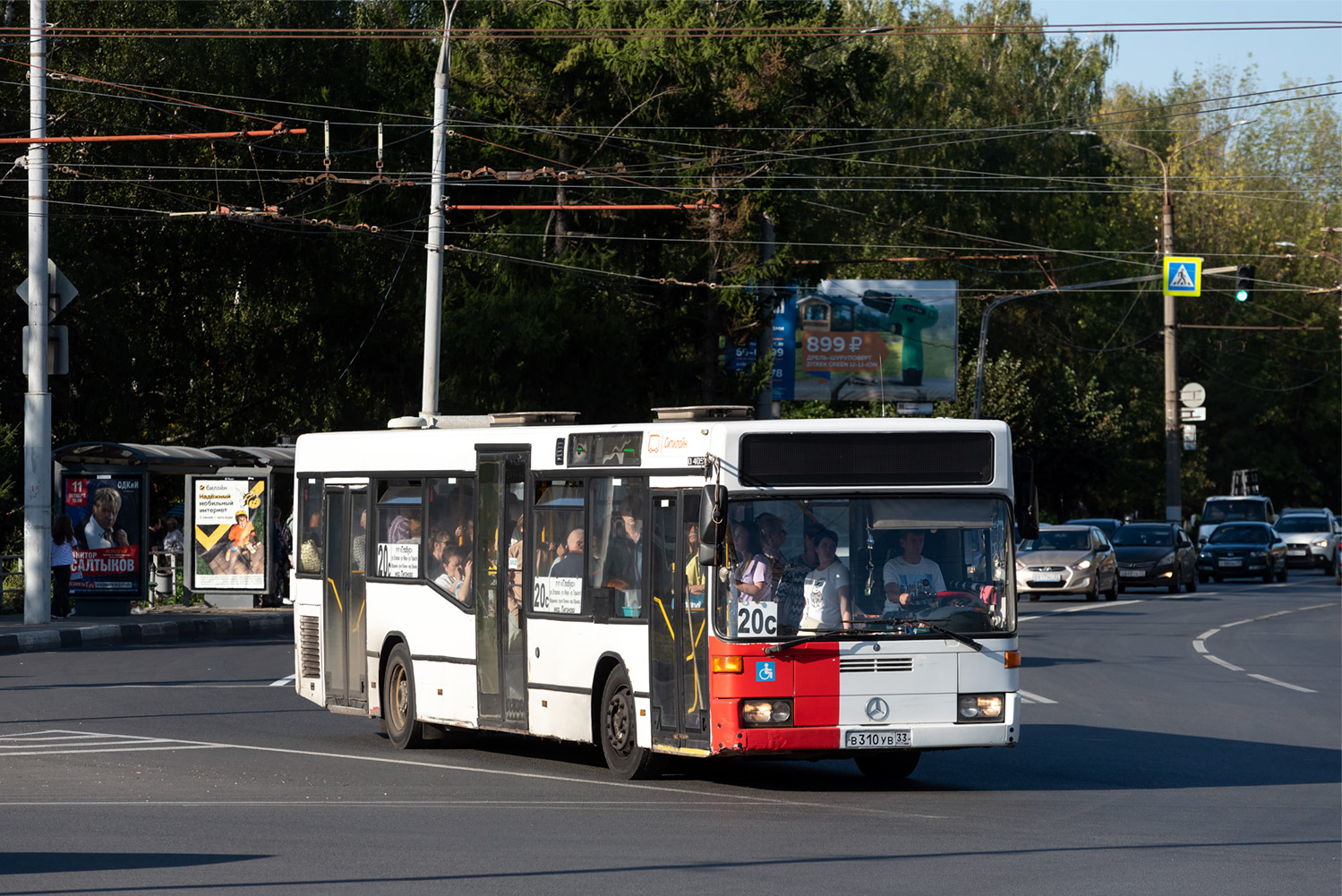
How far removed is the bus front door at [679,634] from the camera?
38.6 feet

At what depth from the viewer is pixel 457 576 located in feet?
47.2

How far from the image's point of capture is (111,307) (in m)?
40.1

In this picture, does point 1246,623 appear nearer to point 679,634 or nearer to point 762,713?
point 679,634

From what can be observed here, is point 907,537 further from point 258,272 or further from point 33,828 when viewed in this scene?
point 258,272

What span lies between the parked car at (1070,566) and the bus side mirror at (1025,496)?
86.6ft

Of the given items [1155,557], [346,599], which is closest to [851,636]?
[346,599]

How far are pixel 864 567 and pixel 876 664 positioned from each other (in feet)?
1.91

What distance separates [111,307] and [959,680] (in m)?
31.4

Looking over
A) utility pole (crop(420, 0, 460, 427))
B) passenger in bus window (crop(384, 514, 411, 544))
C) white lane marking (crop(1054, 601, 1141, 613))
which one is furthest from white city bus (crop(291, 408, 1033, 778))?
white lane marking (crop(1054, 601, 1141, 613))

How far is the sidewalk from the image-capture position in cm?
2475

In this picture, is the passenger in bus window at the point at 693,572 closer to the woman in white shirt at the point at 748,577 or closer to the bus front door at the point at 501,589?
the woman in white shirt at the point at 748,577

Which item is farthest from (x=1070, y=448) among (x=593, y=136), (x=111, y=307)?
(x=111, y=307)

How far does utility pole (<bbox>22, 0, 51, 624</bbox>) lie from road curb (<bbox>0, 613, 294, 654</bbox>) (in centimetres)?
89

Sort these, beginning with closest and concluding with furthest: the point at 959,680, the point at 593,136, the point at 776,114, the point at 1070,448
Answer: the point at 959,680
the point at 593,136
the point at 776,114
the point at 1070,448
